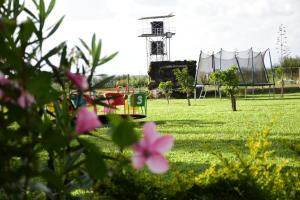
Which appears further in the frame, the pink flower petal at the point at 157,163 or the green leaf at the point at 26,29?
the green leaf at the point at 26,29

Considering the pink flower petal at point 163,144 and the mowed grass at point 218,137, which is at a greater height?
the pink flower petal at point 163,144

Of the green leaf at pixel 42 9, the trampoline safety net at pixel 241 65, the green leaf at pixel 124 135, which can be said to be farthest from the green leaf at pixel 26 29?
the trampoline safety net at pixel 241 65

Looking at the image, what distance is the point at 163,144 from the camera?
2.32 feet

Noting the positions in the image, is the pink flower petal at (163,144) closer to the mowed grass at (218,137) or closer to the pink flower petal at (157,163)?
the pink flower petal at (157,163)

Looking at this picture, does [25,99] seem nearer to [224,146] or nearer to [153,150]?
[153,150]

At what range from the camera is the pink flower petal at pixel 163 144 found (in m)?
0.71

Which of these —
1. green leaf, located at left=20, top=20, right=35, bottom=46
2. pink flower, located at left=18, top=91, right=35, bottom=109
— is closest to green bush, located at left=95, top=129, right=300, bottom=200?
green leaf, located at left=20, top=20, right=35, bottom=46

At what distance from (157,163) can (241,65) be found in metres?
25.3

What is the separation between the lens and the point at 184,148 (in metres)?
6.88

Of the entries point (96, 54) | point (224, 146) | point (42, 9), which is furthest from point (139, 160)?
point (224, 146)

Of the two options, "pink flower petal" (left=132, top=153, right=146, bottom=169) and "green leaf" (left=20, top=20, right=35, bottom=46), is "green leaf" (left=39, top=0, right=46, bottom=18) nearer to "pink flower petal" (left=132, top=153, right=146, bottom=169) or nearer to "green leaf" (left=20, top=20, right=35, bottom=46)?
"green leaf" (left=20, top=20, right=35, bottom=46)

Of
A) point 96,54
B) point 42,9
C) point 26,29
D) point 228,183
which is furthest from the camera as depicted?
point 228,183

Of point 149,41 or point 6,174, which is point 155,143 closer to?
→ point 6,174

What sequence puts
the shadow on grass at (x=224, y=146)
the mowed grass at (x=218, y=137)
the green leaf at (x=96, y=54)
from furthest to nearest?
the shadow on grass at (x=224, y=146) < the mowed grass at (x=218, y=137) < the green leaf at (x=96, y=54)
